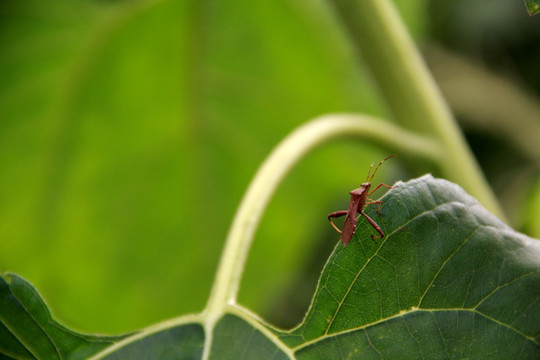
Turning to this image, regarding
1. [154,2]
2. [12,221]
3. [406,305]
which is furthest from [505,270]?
[12,221]

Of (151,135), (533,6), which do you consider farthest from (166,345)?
(151,135)

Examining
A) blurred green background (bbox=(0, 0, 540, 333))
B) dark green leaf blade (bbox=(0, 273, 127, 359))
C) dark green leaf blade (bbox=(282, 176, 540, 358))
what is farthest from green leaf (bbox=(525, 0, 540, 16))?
blurred green background (bbox=(0, 0, 540, 333))

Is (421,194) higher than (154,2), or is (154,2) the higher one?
(154,2)

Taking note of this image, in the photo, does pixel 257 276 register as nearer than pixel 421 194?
No

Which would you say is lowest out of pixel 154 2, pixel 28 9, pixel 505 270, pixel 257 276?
pixel 257 276

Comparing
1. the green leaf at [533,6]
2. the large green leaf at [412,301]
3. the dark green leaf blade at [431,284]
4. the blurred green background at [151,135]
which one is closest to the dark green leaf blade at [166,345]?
the large green leaf at [412,301]

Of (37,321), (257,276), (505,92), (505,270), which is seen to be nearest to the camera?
(505,270)

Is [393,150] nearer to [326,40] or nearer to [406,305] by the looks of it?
[406,305]

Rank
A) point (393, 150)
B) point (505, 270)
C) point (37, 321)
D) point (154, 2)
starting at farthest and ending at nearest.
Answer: point (154, 2) < point (393, 150) < point (37, 321) < point (505, 270)
